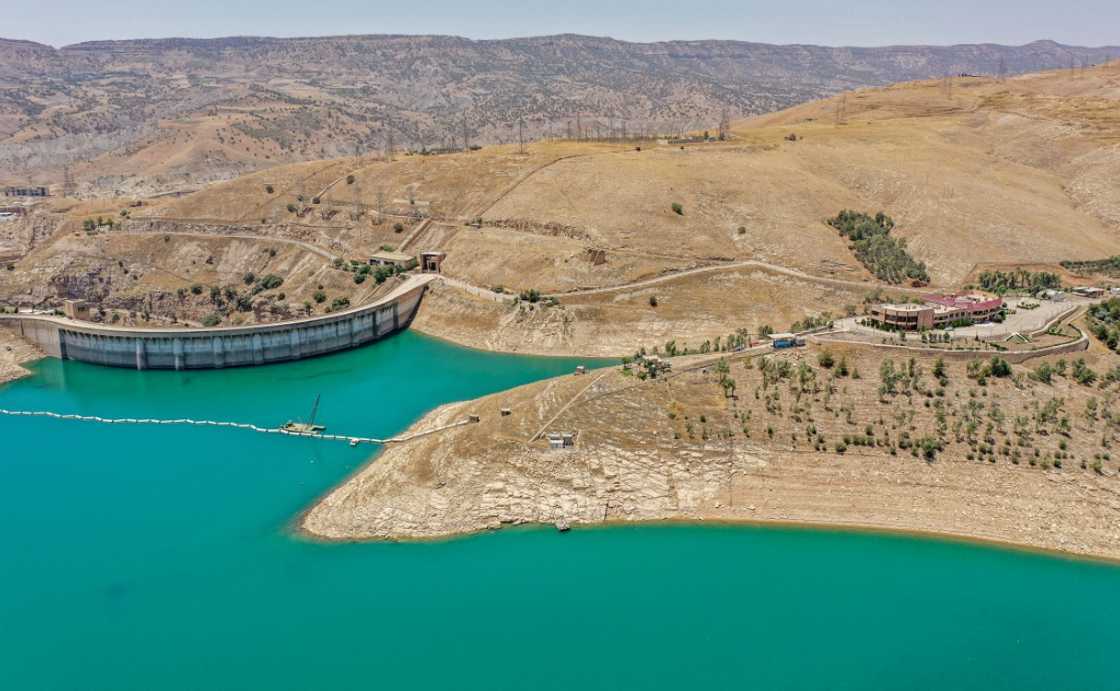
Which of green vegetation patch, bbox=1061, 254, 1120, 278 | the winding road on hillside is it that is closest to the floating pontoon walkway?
the winding road on hillside

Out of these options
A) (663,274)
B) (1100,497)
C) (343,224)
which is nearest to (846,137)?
(663,274)

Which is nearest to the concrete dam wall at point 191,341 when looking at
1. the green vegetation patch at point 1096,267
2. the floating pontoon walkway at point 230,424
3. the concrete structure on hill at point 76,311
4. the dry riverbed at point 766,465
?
the concrete structure on hill at point 76,311

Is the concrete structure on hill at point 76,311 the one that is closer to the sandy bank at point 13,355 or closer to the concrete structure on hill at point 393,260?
the sandy bank at point 13,355

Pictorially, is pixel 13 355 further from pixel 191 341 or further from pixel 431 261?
pixel 431 261

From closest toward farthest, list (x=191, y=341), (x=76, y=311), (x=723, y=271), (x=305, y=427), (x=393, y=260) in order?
(x=305, y=427)
(x=191, y=341)
(x=76, y=311)
(x=723, y=271)
(x=393, y=260)

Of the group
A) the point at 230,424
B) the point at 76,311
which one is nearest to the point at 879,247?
the point at 230,424

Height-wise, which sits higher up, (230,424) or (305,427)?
(305,427)
